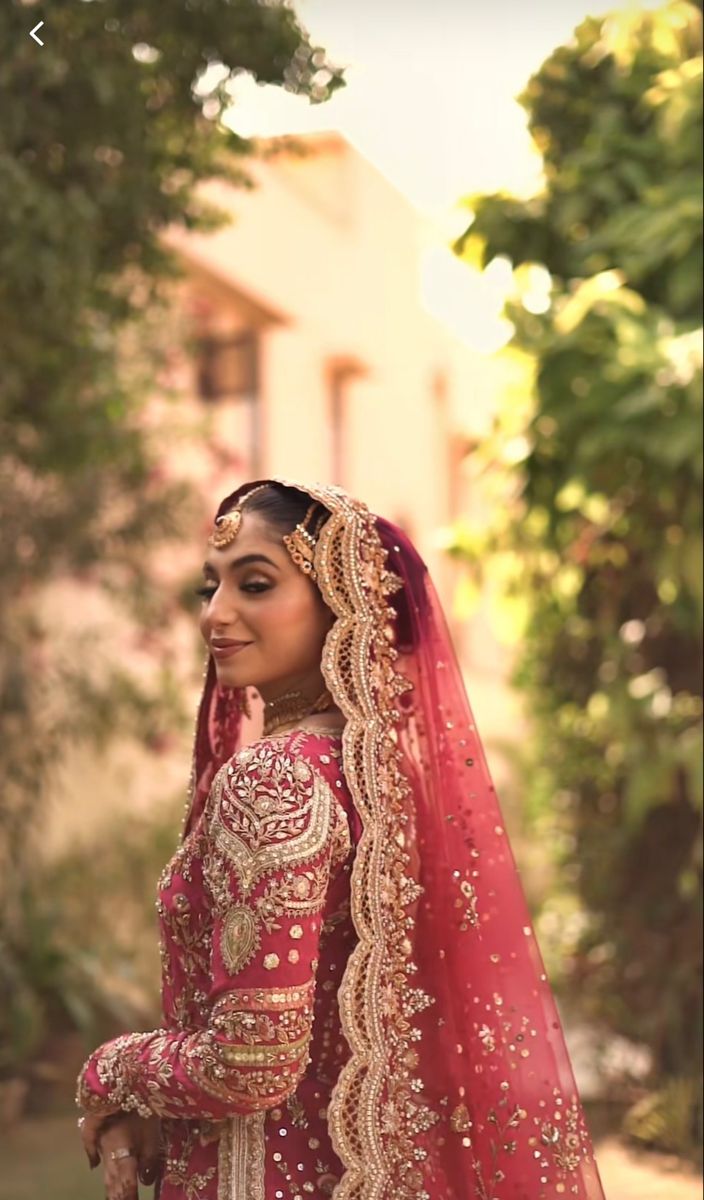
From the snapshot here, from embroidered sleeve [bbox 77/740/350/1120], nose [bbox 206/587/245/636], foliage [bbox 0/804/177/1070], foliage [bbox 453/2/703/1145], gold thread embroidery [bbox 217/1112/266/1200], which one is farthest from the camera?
foliage [bbox 0/804/177/1070]

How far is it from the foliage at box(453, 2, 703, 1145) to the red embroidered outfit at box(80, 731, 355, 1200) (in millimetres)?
2566

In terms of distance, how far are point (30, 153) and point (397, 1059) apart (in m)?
3.47

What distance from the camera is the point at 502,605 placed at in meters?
6.01

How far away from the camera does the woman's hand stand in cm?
186

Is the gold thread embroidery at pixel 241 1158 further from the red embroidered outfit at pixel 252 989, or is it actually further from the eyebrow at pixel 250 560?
the eyebrow at pixel 250 560

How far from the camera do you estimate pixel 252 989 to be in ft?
5.59

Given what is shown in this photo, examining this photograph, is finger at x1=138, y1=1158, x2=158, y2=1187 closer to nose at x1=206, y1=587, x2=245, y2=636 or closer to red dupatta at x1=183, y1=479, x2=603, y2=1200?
red dupatta at x1=183, y1=479, x2=603, y2=1200

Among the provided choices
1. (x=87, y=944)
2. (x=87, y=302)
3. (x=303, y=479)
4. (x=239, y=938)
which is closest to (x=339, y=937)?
(x=239, y=938)

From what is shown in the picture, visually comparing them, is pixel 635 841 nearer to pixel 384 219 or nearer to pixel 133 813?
pixel 133 813

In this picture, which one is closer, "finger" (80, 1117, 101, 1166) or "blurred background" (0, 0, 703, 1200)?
"finger" (80, 1117, 101, 1166)

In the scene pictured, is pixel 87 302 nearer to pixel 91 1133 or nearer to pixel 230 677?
pixel 230 677

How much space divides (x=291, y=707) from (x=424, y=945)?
0.37 m

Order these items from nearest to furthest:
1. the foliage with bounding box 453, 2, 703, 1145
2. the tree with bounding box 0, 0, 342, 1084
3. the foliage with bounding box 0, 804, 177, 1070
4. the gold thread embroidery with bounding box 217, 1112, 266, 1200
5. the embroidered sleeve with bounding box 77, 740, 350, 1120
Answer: the embroidered sleeve with bounding box 77, 740, 350, 1120 → the gold thread embroidery with bounding box 217, 1112, 266, 1200 → the tree with bounding box 0, 0, 342, 1084 → the foliage with bounding box 453, 2, 703, 1145 → the foliage with bounding box 0, 804, 177, 1070

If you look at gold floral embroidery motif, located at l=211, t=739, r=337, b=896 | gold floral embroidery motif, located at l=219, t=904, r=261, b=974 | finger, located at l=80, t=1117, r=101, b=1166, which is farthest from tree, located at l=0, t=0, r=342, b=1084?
finger, located at l=80, t=1117, r=101, b=1166
